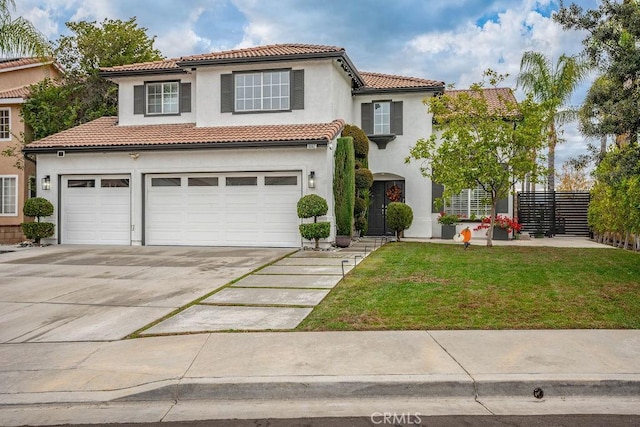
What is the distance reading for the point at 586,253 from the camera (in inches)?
608

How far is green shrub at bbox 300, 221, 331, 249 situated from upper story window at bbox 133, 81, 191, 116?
7502 mm

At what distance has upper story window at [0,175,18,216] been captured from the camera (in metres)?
22.5

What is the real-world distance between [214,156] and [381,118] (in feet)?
23.4

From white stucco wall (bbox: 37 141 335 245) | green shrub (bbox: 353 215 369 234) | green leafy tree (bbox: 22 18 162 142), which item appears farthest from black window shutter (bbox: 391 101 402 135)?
green leafy tree (bbox: 22 18 162 142)

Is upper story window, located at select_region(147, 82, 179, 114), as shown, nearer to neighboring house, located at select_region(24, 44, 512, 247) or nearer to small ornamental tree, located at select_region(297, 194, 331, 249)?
neighboring house, located at select_region(24, 44, 512, 247)

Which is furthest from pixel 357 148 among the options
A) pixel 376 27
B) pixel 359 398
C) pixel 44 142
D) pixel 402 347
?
pixel 359 398

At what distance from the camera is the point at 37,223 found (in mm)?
17281

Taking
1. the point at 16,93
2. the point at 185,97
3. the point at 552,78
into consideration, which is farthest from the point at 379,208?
the point at 16,93

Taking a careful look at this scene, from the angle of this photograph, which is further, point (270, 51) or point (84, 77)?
point (84, 77)

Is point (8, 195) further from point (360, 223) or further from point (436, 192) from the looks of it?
point (436, 192)

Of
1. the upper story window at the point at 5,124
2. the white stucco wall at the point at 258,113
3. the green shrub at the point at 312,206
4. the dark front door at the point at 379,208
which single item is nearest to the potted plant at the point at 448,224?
the dark front door at the point at 379,208

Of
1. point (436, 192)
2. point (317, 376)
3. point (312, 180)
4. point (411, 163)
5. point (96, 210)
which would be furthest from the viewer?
point (436, 192)

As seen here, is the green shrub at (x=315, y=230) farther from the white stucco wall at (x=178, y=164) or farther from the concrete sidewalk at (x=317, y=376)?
the concrete sidewalk at (x=317, y=376)

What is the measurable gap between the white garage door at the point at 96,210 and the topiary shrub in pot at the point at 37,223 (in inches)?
25.3
